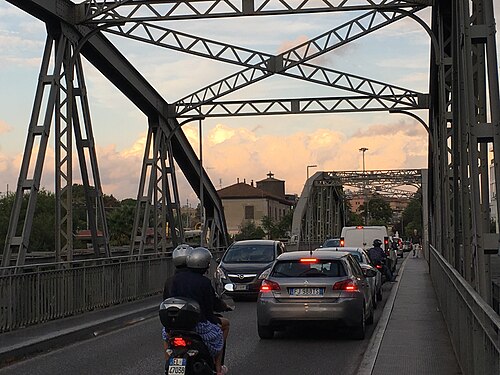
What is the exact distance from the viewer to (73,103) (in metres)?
22.0

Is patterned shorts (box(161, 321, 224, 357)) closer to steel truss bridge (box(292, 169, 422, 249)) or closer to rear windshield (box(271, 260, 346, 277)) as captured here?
rear windshield (box(271, 260, 346, 277))

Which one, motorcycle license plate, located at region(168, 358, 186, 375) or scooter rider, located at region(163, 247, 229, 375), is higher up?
scooter rider, located at region(163, 247, 229, 375)

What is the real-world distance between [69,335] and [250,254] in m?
10.8

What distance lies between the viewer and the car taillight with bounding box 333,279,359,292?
46.8 ft

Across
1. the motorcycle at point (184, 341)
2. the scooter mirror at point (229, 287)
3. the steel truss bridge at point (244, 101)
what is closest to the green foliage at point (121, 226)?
the steel truss bridge at point (244, 101)

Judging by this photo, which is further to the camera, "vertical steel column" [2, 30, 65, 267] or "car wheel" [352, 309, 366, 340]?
"vertical steel column" [2, 30, 65, 267]

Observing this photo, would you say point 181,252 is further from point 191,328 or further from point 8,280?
point 8,280

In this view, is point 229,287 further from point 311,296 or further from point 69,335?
point 69,335

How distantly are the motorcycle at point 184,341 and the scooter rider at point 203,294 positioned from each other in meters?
0.13

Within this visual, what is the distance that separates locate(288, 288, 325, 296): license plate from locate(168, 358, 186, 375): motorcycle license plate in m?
6.61

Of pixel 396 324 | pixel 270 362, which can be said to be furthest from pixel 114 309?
pixel 270 362

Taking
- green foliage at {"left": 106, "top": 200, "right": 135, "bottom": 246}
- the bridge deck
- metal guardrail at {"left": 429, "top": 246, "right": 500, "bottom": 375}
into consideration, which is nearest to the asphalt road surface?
the bridge deck

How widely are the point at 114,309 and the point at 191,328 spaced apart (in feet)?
38.8

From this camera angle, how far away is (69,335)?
14.6 metres
